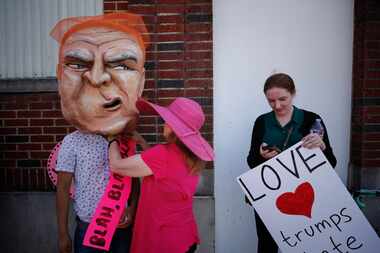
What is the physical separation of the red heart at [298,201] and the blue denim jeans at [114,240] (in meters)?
1.18

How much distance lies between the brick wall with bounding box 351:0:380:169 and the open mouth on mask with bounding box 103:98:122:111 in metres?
2.32

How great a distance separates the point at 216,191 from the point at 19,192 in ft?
6.65

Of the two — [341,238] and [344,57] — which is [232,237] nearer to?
[341,238]

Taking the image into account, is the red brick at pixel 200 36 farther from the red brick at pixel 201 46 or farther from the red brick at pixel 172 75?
the red brick at pixel 172 75

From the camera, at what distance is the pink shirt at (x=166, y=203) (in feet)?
7.53

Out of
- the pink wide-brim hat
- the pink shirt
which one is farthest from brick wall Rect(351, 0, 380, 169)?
the pink shirt

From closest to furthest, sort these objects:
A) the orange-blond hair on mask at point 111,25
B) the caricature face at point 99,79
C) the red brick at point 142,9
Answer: the caricature face at point 99,79
the orange-blond hair on mask at point 111,25
the red brick at point 142,9


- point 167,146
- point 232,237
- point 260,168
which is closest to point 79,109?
point 167,146

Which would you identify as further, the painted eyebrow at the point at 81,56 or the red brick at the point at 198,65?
the red brick at the point at 198,65

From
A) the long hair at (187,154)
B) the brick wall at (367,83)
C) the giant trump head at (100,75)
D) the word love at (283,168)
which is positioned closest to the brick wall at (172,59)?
the giant trump head at (100,75)

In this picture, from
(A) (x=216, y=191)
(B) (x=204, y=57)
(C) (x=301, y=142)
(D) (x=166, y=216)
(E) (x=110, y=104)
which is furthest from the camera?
(A) (x=216, y=191)

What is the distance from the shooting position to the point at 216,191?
155 inches

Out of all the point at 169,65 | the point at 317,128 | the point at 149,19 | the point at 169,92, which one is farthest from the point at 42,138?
the point at 317,128

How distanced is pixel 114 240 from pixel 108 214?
0.81ft
